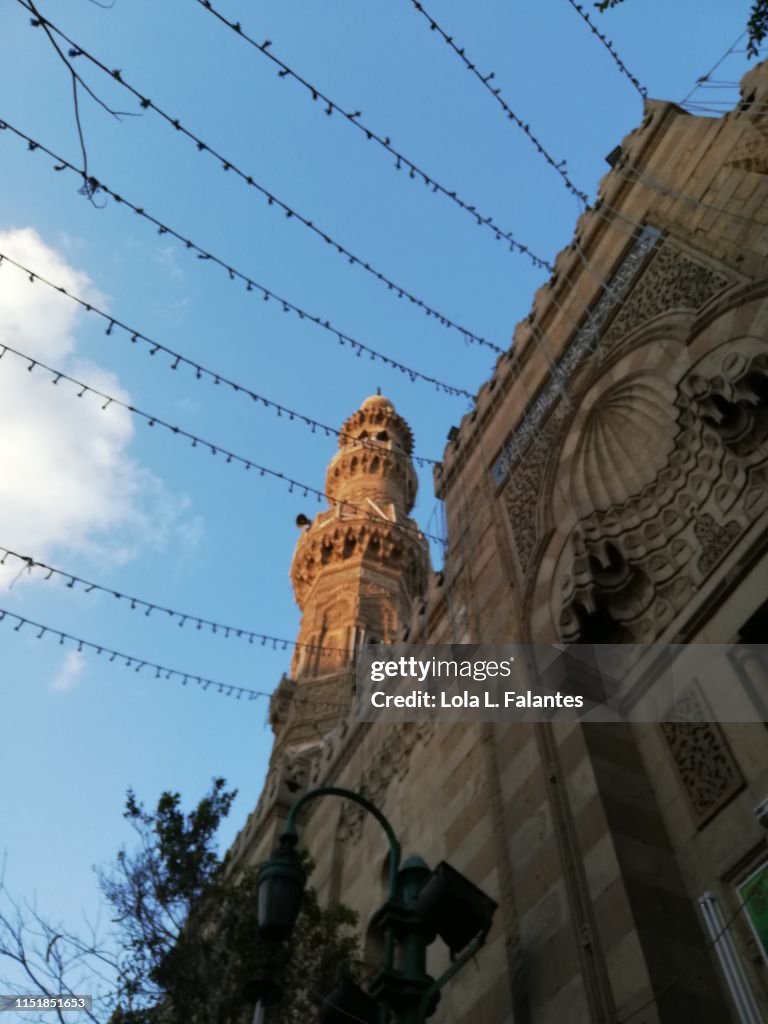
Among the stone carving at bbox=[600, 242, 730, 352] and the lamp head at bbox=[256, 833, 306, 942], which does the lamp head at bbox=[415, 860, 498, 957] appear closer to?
the lamp head at bbox=[256, 833, 306, 942]

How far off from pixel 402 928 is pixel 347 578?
24.0 metres

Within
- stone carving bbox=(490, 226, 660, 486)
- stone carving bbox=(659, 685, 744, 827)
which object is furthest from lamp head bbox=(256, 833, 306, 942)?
stone carving bbox=(490, 226, 660, 486)

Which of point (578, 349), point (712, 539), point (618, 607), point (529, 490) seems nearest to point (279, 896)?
point (618, 607)

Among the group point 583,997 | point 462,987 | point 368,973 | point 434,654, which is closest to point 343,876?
point 368,973

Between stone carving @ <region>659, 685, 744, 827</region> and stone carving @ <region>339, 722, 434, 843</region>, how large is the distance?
355 centimetres

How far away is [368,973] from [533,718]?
3.08m

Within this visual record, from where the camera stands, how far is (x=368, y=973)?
843 centimetres

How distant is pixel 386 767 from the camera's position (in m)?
10.3

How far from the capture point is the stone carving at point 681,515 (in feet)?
21.9

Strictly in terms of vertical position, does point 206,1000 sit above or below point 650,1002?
above

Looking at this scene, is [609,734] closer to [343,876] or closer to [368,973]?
[368,973]

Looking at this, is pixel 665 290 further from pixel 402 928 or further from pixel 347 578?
pixel 347 578

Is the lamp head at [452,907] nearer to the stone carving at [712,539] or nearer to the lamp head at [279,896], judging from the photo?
the lamp head at [279,896]

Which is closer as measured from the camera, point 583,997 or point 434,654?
point 583,997
